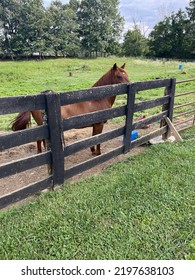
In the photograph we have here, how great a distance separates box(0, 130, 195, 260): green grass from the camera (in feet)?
6.92

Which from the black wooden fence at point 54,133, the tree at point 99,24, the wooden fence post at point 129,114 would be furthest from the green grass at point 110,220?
the tree at point 99,24

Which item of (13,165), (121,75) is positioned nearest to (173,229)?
(13,165)

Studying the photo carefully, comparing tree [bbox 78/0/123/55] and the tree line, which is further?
tree [bbox 78/0/123/55]

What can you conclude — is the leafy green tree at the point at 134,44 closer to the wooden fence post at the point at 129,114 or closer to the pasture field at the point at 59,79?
the pasture field at the point at 59,79

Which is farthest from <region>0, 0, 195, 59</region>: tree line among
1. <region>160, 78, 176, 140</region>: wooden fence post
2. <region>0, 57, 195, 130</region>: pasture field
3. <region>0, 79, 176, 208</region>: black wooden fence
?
<region>0, 79, 176, 208</region>: black wooden fence

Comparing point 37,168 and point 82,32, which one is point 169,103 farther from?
point 82,32

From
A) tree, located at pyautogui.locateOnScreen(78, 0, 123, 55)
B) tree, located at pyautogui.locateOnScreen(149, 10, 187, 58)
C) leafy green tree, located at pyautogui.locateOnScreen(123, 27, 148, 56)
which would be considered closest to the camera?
tree, located at pyautogui.locateOnScreen(149, 10, 187, 58)

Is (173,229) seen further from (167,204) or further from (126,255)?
(126,255)

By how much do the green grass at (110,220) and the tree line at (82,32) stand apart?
51271mm

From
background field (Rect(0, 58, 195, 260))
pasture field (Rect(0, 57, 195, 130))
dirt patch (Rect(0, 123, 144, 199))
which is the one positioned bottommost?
dirt patch (Rect(0, 123, 144, 199))

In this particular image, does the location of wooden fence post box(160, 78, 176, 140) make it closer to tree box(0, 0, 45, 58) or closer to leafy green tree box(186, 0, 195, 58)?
leafy green tree box(186, 0, 195, 58)

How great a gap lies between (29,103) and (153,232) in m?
1.87

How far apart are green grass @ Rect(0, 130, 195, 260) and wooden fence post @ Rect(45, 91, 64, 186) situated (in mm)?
236

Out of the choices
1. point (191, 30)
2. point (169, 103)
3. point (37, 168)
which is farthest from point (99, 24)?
point (37, 168)
